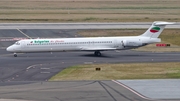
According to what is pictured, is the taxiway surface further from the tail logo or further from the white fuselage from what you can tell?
the tail logo

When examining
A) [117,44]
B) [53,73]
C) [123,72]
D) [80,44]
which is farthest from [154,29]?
[53,73]

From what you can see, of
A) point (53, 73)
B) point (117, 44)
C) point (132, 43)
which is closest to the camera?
point (53, 73)

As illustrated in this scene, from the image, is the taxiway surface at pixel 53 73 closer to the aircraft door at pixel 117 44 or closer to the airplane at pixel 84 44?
the airplane at pixel 84 44

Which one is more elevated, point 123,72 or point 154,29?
point 154,29

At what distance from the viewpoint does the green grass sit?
45.1m

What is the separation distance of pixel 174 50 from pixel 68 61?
724 inches

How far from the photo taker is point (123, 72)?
4834 cm

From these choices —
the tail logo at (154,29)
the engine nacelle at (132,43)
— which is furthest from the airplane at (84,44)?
the engine nacelle at (132,43)

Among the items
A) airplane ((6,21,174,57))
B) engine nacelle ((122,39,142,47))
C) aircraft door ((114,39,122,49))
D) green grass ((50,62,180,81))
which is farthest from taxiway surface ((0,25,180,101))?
green grass ((50,62,180,81))

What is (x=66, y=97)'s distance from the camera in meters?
34.0

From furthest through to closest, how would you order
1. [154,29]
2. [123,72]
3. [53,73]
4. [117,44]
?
[154,29], [117,44], [53,73], [123,72]

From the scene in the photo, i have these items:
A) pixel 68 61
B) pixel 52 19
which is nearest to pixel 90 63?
pixel 68 61

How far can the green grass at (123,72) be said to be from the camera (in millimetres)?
45069

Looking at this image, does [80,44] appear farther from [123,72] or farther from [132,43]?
[123,72]
